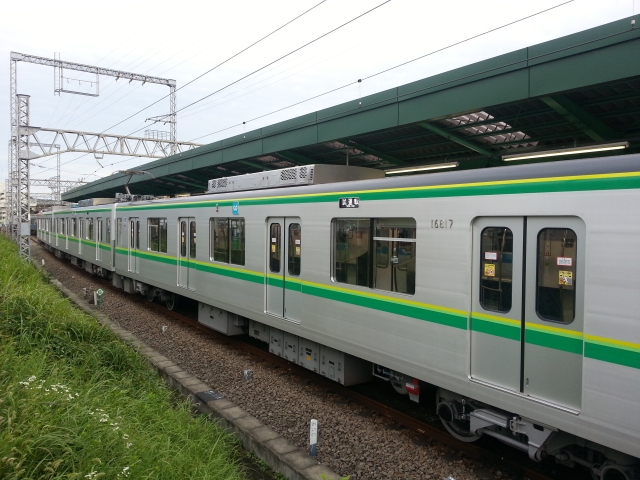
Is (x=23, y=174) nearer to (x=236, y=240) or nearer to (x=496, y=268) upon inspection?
(x=236, y=240)

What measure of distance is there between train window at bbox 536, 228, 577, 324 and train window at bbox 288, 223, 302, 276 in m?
3.66

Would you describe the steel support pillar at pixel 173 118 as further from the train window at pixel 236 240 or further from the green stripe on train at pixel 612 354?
the green stripe on train at pixel 612 354

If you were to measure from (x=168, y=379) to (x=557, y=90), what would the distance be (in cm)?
669

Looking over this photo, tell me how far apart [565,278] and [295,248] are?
402cm

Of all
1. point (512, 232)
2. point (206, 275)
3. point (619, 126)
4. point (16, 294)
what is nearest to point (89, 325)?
point (16, 294)

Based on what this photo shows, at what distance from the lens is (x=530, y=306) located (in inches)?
165

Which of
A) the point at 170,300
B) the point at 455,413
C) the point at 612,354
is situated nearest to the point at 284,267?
the point at 455,413

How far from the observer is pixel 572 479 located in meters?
4.68

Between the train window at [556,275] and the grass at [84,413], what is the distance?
2994 mm

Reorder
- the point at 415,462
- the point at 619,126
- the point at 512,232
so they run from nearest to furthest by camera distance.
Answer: the point at 512,232 < the point at 415,462 < the point at 619,126

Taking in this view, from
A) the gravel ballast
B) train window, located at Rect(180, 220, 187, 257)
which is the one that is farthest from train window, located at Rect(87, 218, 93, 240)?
the gravel ballast

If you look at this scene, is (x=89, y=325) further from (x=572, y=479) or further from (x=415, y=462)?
(x=572, y=479)

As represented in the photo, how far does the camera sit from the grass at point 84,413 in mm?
3367

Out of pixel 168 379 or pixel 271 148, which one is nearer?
pixel 168 379
